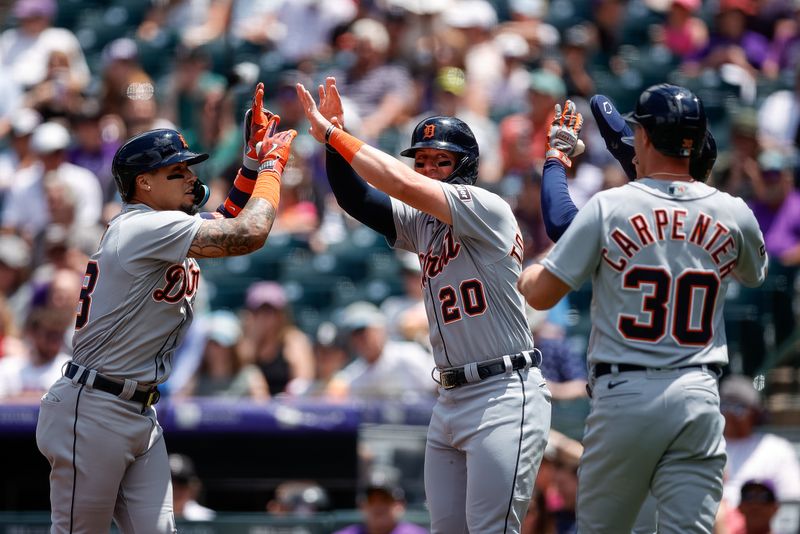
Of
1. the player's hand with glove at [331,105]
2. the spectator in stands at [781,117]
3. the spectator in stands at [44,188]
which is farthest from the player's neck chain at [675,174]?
the spectator in stands at [44,188]

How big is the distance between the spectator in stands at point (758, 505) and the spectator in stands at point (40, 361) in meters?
4.13

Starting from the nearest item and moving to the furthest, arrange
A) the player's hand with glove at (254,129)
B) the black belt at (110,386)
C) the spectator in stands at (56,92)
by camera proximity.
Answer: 1. the black belt at (110,386)
2. the player's hand with glove at (254,129)
3. the spectator in stands at (56,92)

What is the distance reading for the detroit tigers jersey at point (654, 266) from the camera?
4137 millimetres

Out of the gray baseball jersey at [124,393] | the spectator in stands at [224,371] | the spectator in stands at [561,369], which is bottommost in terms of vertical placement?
the spectator in stands at [224,371]

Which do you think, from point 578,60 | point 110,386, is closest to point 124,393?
point 110,386

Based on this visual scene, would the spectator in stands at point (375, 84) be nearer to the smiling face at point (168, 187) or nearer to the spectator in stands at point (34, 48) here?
the spectator in stands at point (34, 48)

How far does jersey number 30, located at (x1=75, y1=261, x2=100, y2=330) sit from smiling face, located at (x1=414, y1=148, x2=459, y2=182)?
1261 mm

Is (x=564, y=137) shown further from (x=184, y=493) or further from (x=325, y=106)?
(x=184, y=493)

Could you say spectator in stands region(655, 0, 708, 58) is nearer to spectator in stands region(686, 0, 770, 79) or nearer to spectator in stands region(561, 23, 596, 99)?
spectator in stands region(686, 0, 770, 79)

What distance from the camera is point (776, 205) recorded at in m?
8.82

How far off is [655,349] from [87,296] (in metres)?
2.08

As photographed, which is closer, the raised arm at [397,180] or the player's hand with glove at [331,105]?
the raised arm at [397,180]

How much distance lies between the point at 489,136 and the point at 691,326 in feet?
21.1

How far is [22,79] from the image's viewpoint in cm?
1227
